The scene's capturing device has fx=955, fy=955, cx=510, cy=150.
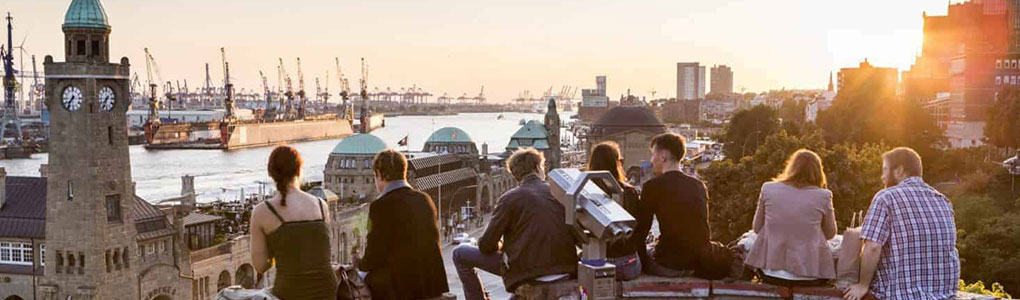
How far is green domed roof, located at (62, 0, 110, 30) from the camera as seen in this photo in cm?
2955

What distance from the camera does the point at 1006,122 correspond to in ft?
143

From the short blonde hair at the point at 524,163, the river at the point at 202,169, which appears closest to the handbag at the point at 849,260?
the short blonde hair at the point at 524,163

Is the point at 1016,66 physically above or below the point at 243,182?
above

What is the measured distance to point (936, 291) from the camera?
7.47 m

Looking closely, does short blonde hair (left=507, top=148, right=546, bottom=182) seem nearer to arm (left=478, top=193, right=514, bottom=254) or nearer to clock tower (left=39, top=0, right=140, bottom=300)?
arm (left=478, top=193, right=514, bottom=254)

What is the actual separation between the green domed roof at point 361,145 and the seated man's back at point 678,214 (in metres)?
48.2

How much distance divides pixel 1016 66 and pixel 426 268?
176 feet

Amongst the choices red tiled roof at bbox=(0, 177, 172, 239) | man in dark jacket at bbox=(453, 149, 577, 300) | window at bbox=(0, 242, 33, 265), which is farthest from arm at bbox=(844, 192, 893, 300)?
window at bbox=(0, 242, 33, 265)

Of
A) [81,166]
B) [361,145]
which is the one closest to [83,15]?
[81,166]

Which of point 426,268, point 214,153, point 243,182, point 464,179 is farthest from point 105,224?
point 214,153

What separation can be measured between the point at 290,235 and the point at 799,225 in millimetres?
4029

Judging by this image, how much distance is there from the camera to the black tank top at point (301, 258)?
6789mm

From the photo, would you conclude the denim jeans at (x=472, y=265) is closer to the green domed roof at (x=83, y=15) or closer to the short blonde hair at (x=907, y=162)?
the short blonde hair at (x=907, y=162)

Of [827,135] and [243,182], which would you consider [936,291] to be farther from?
[243,182]
